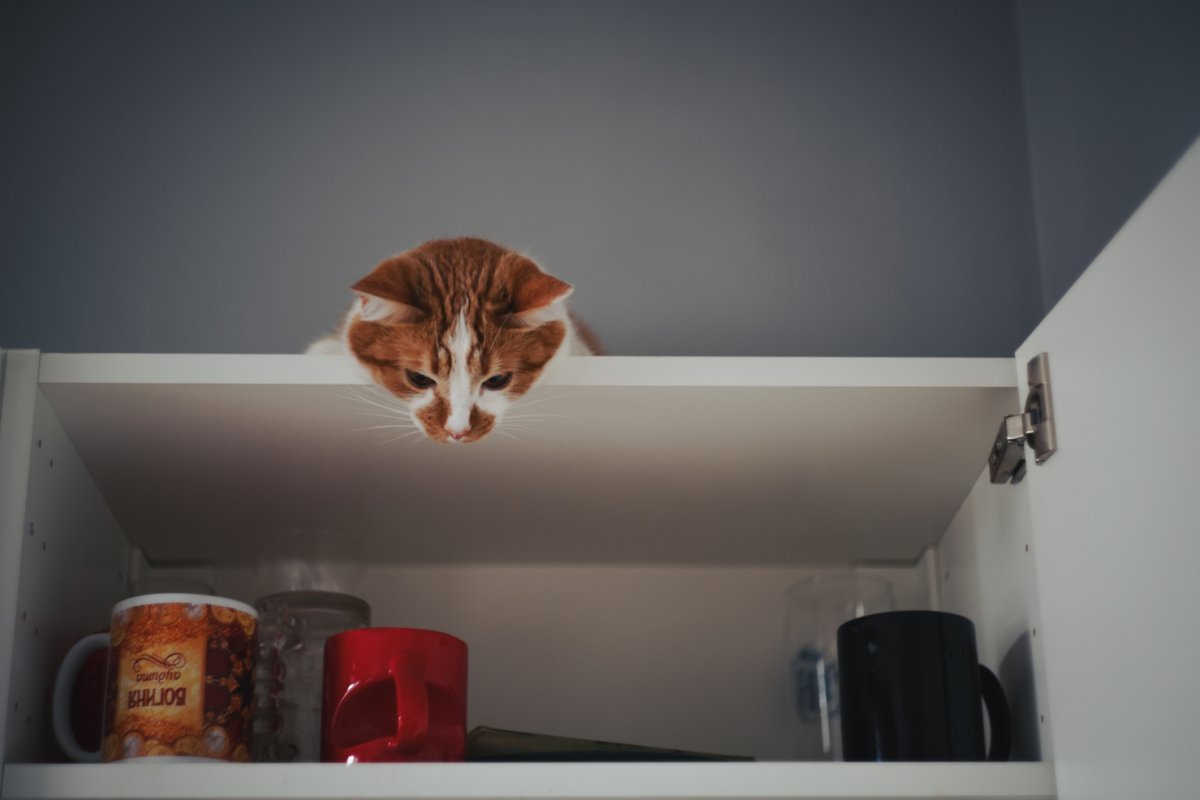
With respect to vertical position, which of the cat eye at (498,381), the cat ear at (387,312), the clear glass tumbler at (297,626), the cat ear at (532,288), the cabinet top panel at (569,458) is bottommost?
the clear glass tumbler at (297,626)

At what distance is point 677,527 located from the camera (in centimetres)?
121

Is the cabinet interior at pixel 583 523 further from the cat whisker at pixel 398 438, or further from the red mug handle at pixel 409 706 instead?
the red mug handle at pixel 409 706

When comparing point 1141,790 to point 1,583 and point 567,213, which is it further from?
point 567,213

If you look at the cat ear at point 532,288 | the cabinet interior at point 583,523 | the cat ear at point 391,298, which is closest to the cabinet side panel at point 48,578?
the cabinet interior at point 583,523

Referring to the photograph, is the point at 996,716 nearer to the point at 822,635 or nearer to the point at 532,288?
the point at 822,635

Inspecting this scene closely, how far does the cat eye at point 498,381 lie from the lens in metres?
1.00

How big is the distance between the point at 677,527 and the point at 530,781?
400 mm

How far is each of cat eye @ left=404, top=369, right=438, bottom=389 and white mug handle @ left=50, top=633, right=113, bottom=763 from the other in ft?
0.94

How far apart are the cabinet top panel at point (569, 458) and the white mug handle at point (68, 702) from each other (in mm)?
164

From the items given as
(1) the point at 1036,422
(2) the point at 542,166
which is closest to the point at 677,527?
(1) the point at 1036,422

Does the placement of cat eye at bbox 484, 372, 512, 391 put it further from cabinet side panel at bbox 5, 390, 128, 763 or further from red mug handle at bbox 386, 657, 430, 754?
cabinet side panel at bbox 5, 390, 128, 763

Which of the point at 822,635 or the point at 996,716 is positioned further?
the point at 822,635

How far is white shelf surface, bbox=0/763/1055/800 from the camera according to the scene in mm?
845

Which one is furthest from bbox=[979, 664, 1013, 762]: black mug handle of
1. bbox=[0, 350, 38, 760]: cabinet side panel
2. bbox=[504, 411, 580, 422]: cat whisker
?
bbox=[0, 350, 38, 760]: cabinet side panel
